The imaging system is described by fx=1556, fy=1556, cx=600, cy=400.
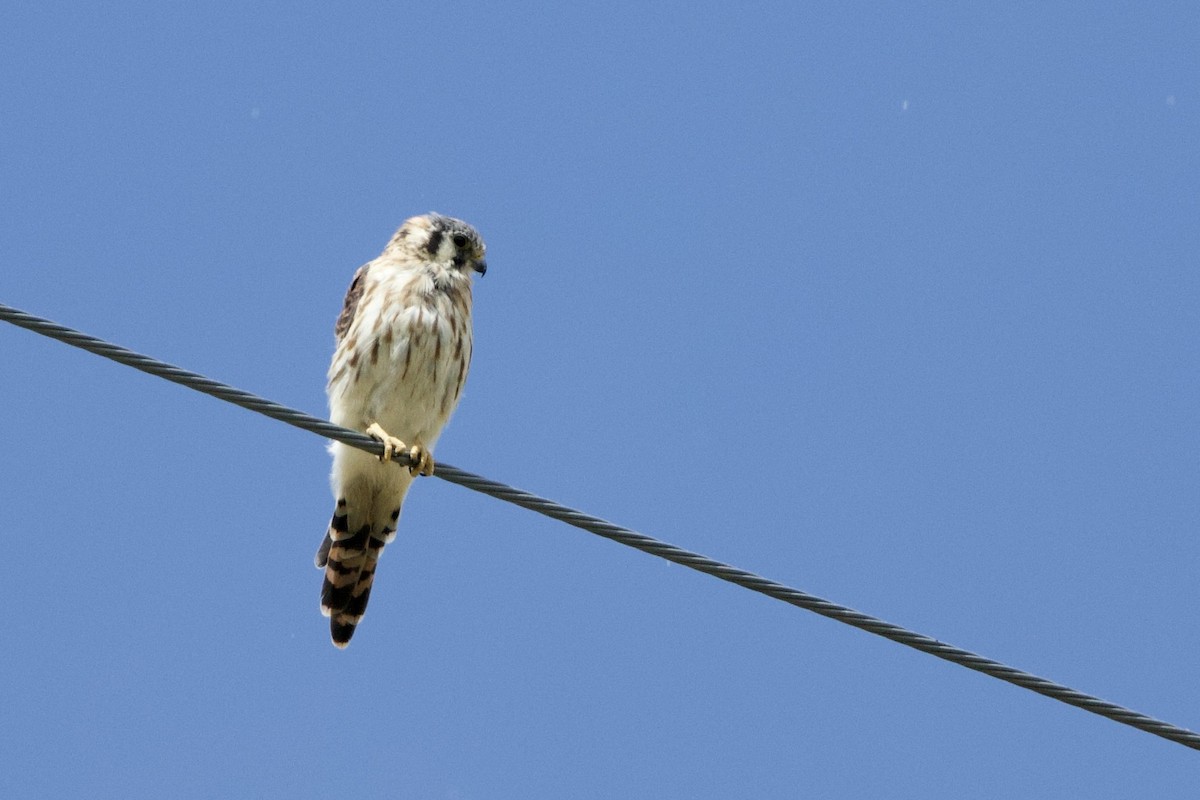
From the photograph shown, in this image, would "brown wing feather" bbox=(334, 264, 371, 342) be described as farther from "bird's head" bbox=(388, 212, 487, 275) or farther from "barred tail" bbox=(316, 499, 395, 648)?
"barred tail" bbox=(316, 499, 395, 648)

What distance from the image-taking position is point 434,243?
19.6 ft

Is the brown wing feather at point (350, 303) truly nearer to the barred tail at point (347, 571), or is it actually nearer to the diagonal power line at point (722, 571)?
the barred tail at point (347, 571)

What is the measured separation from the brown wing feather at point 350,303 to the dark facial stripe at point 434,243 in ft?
0.80

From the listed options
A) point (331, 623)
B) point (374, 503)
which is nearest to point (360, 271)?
point (374, 503)

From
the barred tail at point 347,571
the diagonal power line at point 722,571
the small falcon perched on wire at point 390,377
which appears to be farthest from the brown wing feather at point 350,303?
the diagonal power line at point 722,571

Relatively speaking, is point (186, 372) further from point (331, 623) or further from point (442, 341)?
point (331, 623)

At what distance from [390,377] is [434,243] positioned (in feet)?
2.29

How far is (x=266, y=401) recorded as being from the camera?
3.71 m

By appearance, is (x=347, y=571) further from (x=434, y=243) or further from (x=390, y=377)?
(x=434, y=243)

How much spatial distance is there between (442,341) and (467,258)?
0.53 metres

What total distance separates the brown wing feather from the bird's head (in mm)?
190

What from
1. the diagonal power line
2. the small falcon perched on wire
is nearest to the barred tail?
the small falcon perched on wire

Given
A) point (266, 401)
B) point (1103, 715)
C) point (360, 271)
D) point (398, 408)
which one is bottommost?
point (1103, 715)

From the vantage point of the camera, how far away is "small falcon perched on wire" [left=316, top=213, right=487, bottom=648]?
555 centimetres
